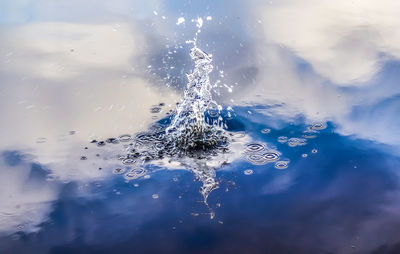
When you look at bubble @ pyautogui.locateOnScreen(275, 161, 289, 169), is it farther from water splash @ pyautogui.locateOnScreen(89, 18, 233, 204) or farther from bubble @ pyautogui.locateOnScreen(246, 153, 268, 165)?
water splash @ pyautogui.locateOnScreen(89, 18, 233, 204)

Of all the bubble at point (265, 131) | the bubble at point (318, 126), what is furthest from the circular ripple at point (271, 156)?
the bubble at point (318, 126)

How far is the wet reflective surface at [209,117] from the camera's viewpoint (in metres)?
3.81

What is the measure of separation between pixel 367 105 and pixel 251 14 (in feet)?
8.15

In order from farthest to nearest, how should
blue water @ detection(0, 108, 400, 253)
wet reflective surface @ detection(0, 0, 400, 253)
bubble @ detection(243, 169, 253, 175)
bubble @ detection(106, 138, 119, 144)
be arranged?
bubble @ detection(106, 138, 119, 144) < bubble @ detection(243, 169, 253, 175) < wet reflective surface @ detection(0, 0, 400, 253) < blue water @ detection(0, 108, 400, 253)

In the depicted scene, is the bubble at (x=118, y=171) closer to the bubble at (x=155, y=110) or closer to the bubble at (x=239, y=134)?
the bubble at (x=155, y=110)

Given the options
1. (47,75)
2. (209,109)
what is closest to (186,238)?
(209,109)

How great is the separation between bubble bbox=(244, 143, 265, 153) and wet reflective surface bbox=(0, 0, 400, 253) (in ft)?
0.08

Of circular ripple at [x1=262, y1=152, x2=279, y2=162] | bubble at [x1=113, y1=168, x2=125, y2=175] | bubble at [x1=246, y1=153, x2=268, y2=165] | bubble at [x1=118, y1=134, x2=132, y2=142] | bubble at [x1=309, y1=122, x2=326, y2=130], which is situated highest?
bubble at [x1=309, y1=122, x2=326, y2=130]

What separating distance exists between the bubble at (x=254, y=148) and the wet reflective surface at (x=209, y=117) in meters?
0.03

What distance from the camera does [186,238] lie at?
370 cm

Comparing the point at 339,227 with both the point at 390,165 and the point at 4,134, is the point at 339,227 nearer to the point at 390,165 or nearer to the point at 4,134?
the point at 390,165

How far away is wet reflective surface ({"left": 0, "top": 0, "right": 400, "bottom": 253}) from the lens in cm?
381

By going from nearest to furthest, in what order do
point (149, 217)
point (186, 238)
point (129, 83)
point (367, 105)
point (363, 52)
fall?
1. point (186, 238)
2. point (149, 217)
3. point (367, 105)
4. point (129, 83)
5. point (363, 52)

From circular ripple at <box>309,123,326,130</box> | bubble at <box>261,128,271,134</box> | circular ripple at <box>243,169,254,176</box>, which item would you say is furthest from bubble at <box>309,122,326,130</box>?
circular ripple at <box>243,169,254,176</box>
